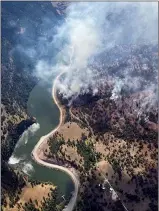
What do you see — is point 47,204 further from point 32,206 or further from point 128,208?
point 128,208

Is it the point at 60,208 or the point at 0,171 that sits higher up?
the point at 0,171

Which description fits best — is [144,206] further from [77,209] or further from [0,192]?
[0,192]

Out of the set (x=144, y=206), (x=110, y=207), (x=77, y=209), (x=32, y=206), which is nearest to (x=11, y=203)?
(x=32, y=206)

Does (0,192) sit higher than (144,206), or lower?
higher

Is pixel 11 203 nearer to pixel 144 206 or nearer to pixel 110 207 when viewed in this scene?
pixel 110 207

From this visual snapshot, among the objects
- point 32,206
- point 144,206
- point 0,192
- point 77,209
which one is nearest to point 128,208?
point 144,206

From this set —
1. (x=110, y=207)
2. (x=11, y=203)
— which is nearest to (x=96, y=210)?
(x=110, y=207)

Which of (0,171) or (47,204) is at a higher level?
(0,171)
